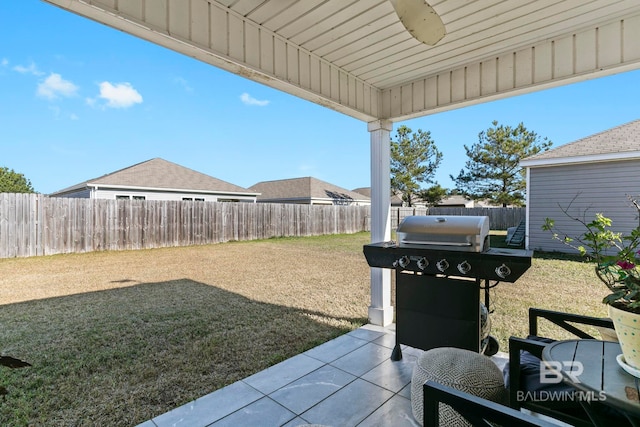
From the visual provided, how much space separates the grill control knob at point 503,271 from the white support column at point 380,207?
4.71 feet

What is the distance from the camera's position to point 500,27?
218 cm

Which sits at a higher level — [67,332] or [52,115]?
[52,115]

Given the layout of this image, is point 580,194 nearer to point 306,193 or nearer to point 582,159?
point 582,159

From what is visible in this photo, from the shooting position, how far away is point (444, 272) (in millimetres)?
2176

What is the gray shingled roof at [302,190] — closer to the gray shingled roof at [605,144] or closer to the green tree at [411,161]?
the green tree at [411,161]

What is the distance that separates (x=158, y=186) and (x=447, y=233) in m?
14.0

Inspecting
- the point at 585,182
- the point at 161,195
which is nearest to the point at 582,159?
the point at 585,182

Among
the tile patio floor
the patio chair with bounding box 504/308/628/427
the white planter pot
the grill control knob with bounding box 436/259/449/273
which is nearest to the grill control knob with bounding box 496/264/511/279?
the grill control knob with bounding box 436/259/449/273

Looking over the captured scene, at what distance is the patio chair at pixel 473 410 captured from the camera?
3.10 feet

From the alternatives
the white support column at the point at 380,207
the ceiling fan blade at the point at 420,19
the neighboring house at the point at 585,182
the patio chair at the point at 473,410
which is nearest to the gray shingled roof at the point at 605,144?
the neighboring house at the point at 585,182

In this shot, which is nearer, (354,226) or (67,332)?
(67,332)

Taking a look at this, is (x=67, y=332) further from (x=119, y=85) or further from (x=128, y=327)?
(x=119, y=85)

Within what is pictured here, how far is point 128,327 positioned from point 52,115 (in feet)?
57.7

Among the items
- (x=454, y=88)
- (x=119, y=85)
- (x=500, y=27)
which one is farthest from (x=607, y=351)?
(x=119, y=85)
